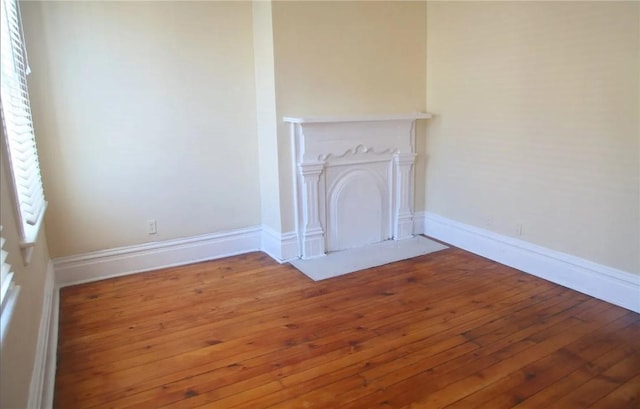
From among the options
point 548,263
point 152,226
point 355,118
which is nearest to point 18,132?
point 152,226

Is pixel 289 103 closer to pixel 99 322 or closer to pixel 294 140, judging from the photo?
pixel 294 140

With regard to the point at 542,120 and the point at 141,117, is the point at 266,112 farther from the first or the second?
the point at 542,120

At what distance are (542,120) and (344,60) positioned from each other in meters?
1.63

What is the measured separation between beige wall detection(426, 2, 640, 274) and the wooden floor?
522 mm

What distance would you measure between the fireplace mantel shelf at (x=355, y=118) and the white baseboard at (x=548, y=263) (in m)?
0.99

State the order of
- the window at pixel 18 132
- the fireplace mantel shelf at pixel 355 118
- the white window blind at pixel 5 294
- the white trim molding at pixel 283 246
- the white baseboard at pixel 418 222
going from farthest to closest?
the white baseboard at pixel 418 222 → the white trim molding at pixel 283 246 → the fireplace mantel shelf at pixel 355 118 → the window at pixel 18 132 → the white window blind at pixel 5 294

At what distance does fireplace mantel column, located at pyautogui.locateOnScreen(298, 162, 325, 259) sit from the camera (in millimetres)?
3779

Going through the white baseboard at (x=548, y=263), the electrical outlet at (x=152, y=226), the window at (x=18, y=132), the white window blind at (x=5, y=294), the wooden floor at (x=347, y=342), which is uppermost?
the window at (x=18, y=132)

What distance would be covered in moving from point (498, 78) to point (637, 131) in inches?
43.6

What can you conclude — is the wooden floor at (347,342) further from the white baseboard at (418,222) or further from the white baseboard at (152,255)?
the white baseboard at (418,222)

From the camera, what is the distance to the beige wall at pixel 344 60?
142 inches

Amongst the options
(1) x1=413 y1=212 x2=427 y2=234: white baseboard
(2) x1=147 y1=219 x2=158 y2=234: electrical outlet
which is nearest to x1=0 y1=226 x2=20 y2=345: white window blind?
(2) x1=147 y1=219 x2=158 y2=234: electrical outlet

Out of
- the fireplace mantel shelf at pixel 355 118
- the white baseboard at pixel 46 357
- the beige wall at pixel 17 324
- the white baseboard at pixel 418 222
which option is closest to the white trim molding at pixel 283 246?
the fireplace mantel shelf at pixel 355 118

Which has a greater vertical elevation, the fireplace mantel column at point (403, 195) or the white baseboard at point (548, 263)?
the fireplace mantel column at point (403, 195)
